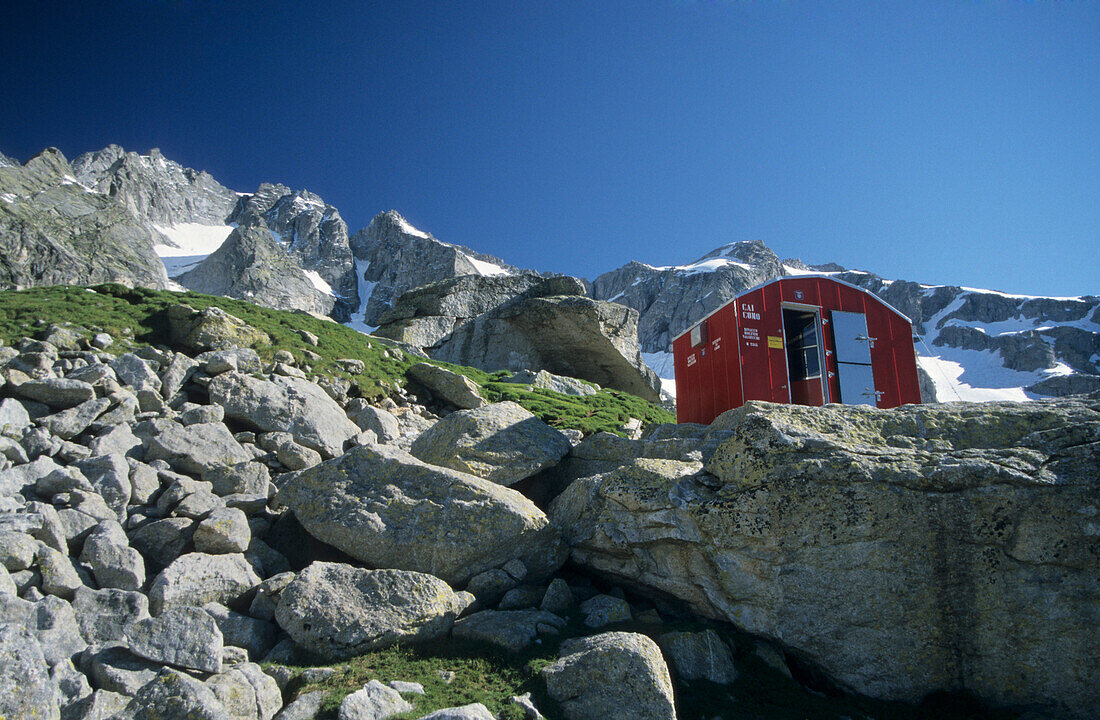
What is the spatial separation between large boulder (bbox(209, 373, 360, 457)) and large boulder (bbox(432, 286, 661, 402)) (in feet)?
81.0

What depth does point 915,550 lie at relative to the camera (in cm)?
654

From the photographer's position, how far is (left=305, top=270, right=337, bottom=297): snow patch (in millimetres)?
169550

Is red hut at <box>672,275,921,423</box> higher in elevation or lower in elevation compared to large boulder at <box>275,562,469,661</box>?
higher

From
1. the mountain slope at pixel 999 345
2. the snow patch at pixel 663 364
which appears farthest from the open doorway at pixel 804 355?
the mountain slope at pixel 999 345

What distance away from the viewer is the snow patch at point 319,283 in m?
170

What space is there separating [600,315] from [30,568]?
3386 centimetres

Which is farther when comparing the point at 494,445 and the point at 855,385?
the point at 855,385

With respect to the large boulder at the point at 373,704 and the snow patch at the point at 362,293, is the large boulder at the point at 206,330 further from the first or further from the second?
the snow patch at the point at 362,293

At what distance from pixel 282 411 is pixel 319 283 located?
177m

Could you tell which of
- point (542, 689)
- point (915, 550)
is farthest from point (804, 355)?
point (542, 689)

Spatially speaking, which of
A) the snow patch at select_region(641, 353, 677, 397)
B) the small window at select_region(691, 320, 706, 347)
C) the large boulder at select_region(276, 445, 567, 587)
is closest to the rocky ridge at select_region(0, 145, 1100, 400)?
the snow patch at select_region(641, 353, 677, 397)

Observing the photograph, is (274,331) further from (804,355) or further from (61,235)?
(61,235)

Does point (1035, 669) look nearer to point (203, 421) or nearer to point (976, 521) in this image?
point (976, 521)

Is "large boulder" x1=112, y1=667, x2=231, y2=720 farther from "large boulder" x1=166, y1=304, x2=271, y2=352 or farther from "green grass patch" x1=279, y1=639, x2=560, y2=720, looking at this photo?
"large boulder" x1=166, y1=304, x2=271, y2=352
